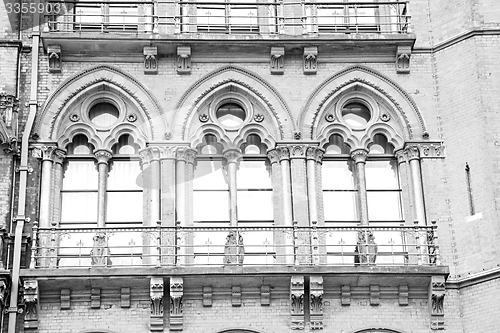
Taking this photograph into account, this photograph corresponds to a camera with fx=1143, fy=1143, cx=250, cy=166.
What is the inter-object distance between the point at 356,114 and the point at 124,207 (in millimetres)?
4871

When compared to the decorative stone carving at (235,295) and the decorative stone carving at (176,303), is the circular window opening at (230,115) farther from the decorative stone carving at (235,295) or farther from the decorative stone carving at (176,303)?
the decorative stone carving at (176,303)

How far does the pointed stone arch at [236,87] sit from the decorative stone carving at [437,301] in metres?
3.91

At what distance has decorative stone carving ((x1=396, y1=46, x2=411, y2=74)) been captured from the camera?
72.9 ft

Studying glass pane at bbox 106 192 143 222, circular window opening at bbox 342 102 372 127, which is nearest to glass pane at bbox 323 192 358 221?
circular window opening at bbox 342 102 372 127

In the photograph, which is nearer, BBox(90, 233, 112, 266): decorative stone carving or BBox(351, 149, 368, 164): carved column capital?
BBox(90, 233, 112, 266): decorative stone carving

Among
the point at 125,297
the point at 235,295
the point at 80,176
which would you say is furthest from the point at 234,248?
the point at 80,176

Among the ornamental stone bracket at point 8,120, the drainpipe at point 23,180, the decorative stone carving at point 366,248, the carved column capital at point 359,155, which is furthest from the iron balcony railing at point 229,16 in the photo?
the decorative stone carving at point 366,248

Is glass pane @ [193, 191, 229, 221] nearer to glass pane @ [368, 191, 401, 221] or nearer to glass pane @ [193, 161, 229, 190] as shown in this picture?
glass pane @ [193, 161, 229, 190]

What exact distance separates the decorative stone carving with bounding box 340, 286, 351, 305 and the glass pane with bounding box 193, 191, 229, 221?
261cm

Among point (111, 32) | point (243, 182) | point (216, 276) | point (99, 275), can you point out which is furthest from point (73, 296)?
point (111, 32)

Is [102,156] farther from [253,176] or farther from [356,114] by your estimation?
[356,114]

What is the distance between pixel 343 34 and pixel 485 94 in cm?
296

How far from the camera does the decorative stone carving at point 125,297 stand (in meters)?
19.9

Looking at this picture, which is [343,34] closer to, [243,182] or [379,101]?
[379,101]
